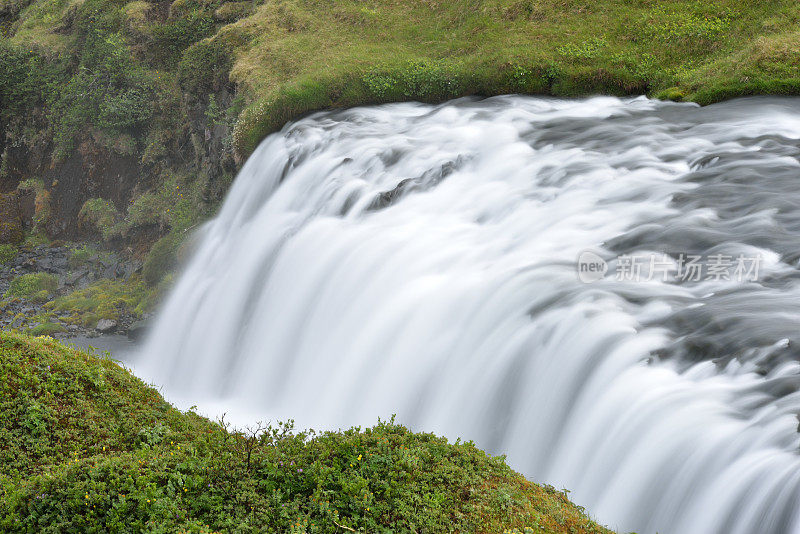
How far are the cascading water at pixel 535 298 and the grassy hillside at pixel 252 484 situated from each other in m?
1.24

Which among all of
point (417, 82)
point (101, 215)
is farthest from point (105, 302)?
point (417, 82)

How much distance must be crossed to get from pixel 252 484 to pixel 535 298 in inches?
175

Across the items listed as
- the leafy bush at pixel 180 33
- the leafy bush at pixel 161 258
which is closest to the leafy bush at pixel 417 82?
the leafy bush at pixel 161 258

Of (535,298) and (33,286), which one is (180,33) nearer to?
(33,286)

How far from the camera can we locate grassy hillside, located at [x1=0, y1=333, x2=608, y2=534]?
4.75 metres

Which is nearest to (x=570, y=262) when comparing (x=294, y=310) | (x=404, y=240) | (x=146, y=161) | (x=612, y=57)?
(x=404, y=240)

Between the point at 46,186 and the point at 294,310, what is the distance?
16.1 metres

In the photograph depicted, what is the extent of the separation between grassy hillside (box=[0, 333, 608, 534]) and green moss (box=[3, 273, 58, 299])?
47.0 ft

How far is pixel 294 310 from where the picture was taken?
37.1ft

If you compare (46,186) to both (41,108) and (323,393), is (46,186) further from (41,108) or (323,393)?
(323,393)

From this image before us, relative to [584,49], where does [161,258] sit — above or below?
below

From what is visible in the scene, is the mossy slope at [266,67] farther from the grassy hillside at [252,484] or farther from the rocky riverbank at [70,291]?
the grassy hillside at [252,484]

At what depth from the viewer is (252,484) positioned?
16.8 feet

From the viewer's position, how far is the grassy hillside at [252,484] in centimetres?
475
